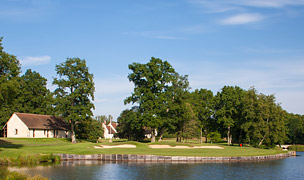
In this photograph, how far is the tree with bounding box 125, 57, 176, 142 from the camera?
5831 centimetres

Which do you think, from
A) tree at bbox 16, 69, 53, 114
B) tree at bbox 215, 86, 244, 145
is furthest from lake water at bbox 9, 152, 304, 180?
tree at bbox 16, 69, 53, 114

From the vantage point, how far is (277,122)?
61062 mm

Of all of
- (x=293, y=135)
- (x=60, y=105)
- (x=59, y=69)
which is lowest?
(x=293, y=135)

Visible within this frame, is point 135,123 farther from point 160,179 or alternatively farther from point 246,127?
point 160,179

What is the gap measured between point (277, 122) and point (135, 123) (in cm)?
2862

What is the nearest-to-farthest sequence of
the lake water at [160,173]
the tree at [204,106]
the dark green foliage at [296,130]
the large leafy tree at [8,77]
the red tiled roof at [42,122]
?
the lake water at [160,173] → the large leafy tree at [8,77] → the red tiled roof at [42,122] → the tree at [204,106] → the dark green foliage at [296,130]

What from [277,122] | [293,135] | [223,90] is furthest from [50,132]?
[293,135]

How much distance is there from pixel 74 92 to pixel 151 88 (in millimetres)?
16735

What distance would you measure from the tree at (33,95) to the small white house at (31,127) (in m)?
7.83

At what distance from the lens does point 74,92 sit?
64562mm

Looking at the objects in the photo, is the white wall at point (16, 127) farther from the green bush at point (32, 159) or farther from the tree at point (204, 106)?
the tree at point (204, 106)

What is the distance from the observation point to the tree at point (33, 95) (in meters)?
81.7

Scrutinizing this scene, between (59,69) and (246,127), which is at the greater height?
(59,69)

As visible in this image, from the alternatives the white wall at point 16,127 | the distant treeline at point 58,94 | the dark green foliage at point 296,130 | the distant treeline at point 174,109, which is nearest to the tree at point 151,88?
the distant treeline at point 174,109
